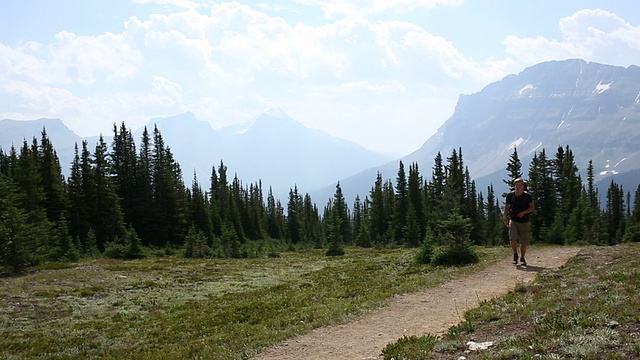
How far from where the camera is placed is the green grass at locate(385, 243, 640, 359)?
7215mm

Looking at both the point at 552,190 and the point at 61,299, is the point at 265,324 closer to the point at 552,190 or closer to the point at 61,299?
the point at 61,299

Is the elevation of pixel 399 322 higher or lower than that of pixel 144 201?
lower

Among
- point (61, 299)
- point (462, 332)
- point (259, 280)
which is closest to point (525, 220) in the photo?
point (462, 332)

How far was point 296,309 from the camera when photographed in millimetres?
15742

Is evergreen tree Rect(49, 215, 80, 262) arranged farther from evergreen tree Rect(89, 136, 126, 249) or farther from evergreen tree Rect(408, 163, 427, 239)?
evergreen tree Rect(408, 163, 427, 239)

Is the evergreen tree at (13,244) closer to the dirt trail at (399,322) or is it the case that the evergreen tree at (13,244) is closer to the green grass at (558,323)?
the dirt trail at (399,322)

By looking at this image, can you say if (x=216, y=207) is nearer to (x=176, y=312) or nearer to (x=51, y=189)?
(x=51, y=189)

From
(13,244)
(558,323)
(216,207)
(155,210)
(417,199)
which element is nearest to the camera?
(558,323)

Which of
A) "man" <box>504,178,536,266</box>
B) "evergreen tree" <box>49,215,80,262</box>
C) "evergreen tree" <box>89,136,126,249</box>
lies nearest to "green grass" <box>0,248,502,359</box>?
"man" <box>504,178,536,266</box>

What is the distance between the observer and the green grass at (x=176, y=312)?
43.0 feet

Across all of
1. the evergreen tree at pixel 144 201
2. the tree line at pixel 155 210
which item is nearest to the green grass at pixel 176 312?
the tree line at pixel 155 210

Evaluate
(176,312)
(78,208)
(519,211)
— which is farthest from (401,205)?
(176,312)

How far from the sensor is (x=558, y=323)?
28.8 feet

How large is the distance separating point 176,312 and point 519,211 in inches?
634
